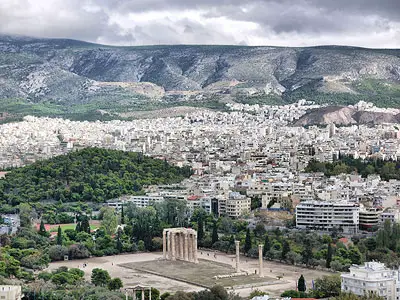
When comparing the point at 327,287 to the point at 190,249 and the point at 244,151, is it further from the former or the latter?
the point at 244,151

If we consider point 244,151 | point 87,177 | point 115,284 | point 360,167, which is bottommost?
point 115,284

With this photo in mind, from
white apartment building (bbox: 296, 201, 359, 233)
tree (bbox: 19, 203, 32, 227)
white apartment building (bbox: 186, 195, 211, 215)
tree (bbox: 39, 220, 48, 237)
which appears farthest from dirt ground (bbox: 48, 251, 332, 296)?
white apartment building (bbox: 186, 195, 211, 215)

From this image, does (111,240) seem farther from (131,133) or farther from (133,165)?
(131,133)

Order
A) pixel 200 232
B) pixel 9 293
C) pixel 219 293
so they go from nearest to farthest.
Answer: pixel 9 293
pixel 219 293
pixel 200 232

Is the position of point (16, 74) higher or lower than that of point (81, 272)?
higher

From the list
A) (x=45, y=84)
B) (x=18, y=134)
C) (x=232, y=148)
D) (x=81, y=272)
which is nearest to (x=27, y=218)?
(x=81, y=272)

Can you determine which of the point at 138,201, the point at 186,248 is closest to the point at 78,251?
the point at 186,248

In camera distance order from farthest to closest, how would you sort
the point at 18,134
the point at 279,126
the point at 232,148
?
1. the point at 279,126
2. the point at 18,134
3. the point at 232,148
